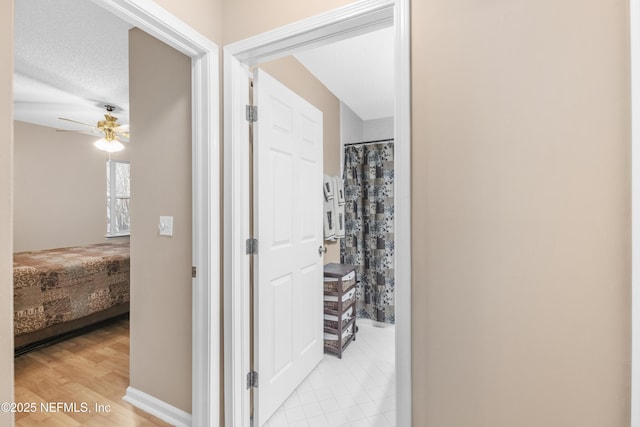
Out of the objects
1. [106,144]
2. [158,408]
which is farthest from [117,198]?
[158,408]

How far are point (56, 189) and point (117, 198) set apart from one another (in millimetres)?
913

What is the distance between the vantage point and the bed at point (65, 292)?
2.48 metres

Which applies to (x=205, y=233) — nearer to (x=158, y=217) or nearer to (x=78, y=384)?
(x=158, y=217)

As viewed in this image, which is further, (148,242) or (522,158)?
(148,242)

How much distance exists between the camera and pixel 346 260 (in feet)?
11.3

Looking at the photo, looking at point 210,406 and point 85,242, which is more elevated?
point 85,242

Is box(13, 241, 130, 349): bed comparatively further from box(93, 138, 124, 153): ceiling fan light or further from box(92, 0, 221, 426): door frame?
box(92, 0, 221, 426): door frame

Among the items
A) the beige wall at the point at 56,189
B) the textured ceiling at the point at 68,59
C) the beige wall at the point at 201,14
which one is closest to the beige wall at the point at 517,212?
the beige wall at the point at 201,14

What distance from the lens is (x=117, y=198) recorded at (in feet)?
17.4

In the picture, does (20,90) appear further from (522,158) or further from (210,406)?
(522,158)

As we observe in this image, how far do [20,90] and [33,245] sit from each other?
2363 millimetres

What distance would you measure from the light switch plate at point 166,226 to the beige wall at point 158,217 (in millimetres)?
28

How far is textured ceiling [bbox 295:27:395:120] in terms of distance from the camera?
7.07ft

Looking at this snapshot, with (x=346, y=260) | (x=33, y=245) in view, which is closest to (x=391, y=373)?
(x=346, y=260)
